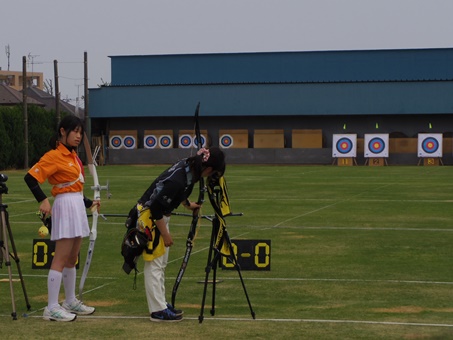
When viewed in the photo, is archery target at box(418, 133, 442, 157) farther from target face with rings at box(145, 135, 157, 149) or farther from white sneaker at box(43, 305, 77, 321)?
white sneaker at box(43, 305, 77, 321)

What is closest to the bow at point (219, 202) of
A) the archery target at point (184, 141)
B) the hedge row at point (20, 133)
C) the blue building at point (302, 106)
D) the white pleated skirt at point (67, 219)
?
the white pleated skirt at point (67, 219)

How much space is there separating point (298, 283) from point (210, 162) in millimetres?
3807

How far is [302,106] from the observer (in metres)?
75.8

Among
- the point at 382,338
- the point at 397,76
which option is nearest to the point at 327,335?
the point at 382,338

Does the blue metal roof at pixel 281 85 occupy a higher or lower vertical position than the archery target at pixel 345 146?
higher

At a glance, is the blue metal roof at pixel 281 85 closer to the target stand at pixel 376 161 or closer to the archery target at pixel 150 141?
the archery target at pixel 150 141

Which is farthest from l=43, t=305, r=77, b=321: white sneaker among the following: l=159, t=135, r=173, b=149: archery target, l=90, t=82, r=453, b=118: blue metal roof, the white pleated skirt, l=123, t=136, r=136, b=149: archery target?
l=123, t=136, r=136, b=149: archery target

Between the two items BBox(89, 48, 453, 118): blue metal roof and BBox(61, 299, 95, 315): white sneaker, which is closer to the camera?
BBox(61, 299, 95, 315): white sneaker

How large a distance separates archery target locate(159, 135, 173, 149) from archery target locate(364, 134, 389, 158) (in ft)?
44.1

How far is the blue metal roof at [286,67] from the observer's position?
83562 millimetres

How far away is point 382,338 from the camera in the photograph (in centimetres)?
978

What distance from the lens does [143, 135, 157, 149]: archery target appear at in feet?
255

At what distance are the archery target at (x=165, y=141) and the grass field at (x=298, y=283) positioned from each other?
49.6 m

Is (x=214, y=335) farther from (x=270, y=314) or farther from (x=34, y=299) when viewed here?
(x=34, y=299)
